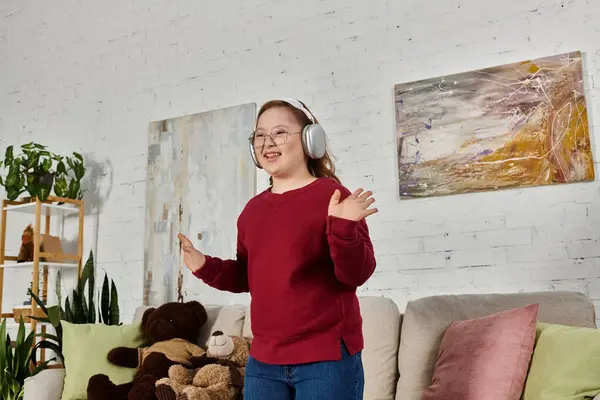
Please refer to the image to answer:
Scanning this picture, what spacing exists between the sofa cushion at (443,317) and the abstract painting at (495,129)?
66 cm

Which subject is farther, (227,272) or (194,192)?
(194,192)

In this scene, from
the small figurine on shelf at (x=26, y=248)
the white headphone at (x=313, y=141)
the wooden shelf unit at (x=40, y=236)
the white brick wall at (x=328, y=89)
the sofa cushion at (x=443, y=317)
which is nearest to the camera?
the white headphone at (x=313, y=141)

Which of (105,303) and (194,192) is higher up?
(194,192)

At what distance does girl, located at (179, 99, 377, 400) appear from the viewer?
4.74ft

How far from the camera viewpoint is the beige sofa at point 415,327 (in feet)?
8.30

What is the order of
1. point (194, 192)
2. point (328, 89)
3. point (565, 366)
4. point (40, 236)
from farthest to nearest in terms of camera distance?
1. point (40, 236)
2. point (194, 192)
3. point (328, 89)
4. point (565, 366)

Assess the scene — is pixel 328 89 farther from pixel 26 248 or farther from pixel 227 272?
pixel 26 248

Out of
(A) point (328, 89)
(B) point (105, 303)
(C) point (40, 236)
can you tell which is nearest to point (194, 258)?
(A) point (328, 89)

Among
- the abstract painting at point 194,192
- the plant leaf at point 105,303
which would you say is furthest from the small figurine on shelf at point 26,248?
the abstract painting at point 194,192

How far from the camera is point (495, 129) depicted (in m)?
3.14

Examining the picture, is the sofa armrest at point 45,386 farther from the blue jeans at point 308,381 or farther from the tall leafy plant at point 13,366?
the blue jeans at point 308,381

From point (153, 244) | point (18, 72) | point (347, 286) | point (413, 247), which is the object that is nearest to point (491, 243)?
point (413, 247)

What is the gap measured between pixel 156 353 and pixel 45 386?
1.78 ft

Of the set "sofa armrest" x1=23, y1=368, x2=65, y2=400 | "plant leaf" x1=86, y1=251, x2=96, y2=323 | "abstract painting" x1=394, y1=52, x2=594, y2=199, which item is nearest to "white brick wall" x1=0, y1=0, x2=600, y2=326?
"abstract painting" x1=394, y1=52, x2=594, y2=199
